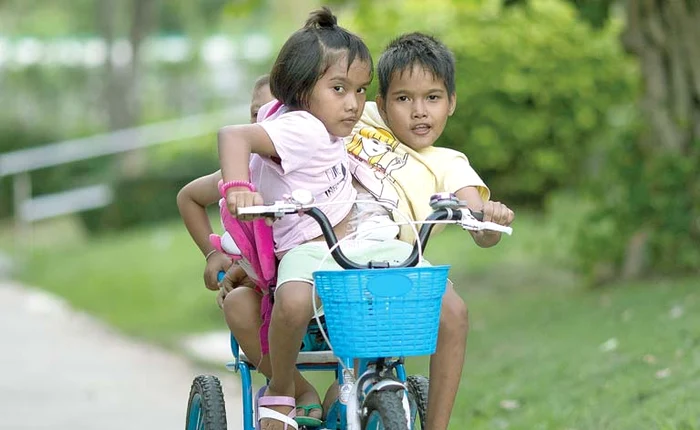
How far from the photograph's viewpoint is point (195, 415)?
4.96 metres

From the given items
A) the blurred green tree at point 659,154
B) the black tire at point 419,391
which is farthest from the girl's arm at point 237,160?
the blurred green tree at point 659,154

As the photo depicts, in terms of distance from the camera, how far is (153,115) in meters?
29.0

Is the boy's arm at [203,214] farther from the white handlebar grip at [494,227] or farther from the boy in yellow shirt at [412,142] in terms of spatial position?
the white handlebar grip at [494,227]

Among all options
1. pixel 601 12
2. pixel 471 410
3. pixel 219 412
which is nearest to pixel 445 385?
pixel 219 412

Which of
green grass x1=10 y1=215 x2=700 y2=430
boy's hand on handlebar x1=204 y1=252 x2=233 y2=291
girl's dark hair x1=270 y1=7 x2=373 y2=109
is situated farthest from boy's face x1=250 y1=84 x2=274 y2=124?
green grass x1=10 y1=215 x2=700 y2=430

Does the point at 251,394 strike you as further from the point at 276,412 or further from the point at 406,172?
the point at 406,172

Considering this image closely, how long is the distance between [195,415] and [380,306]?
1.50 m

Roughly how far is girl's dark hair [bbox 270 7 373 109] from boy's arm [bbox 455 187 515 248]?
513 millimetres

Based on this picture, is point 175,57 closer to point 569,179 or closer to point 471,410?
point 569,179

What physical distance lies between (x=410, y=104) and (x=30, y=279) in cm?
1078

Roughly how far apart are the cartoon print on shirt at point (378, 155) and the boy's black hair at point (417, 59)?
15cm

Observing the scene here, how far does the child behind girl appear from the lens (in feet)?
13.2

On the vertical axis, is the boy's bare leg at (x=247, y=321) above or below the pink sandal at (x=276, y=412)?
above

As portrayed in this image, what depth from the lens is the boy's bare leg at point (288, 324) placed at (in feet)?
13.1
